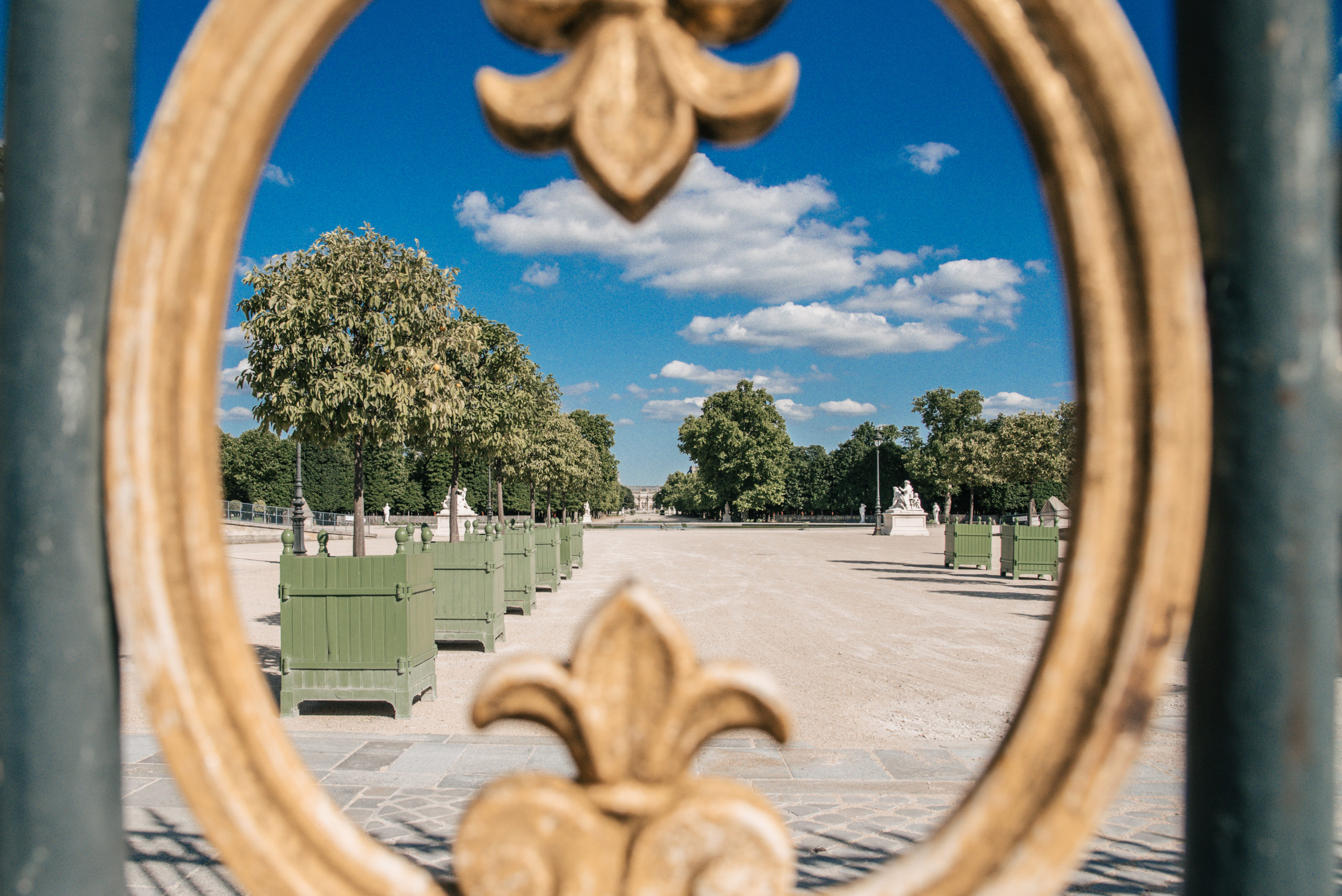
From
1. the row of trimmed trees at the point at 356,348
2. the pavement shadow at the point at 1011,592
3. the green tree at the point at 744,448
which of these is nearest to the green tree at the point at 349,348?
the row of trimmed trees at the point at 356,348

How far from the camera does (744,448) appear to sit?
6003 centimetres

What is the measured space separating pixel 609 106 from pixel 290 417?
1074 cm

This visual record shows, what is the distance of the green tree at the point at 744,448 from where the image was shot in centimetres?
5981

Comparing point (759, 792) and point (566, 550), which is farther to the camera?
point (566, 550)

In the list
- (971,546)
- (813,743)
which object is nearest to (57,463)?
(813,743)

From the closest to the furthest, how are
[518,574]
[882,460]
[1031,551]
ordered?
[518,574], [1031,551], [882,460]

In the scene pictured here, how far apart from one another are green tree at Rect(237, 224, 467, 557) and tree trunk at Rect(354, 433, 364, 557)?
0.03 m

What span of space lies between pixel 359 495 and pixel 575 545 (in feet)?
39.0

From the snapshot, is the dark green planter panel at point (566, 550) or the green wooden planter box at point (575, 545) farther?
the green wooden planter box at point (575, 545)

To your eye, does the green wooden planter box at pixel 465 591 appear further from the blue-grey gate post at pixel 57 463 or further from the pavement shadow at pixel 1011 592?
the pavement shadow at pixel 1011 592

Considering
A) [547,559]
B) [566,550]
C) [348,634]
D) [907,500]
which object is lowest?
[566,550]

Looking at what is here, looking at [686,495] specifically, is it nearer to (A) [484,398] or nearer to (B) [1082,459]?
(A) [484,398]

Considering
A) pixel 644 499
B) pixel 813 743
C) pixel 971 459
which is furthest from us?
pixel 644 499

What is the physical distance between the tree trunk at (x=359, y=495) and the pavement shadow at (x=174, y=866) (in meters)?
6.31
